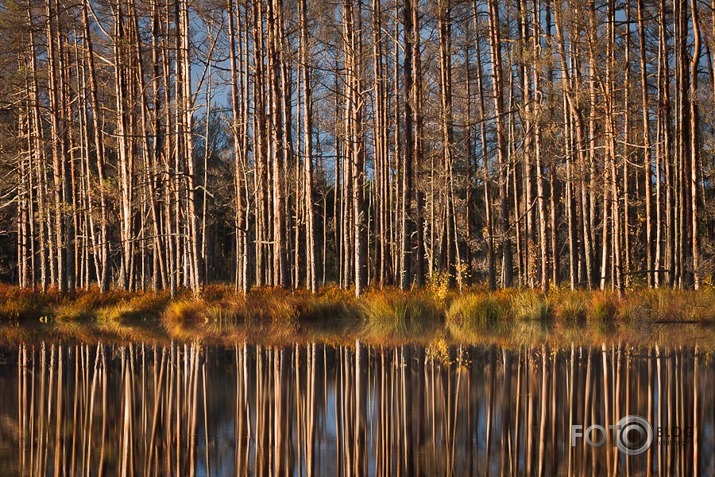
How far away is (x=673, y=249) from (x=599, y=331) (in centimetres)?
593

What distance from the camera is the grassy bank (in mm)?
15484

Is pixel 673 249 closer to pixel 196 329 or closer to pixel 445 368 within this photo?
pixel 196 329

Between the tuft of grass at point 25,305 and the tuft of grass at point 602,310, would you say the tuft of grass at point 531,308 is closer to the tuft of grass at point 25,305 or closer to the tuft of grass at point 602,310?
the tuft of grass at point 602,310

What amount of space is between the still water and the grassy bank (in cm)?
395

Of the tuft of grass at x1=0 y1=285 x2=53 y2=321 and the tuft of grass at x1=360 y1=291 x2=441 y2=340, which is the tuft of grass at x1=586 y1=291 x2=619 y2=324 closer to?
the tuft of grass at x1=360 y1=291 x2=441 y2=340

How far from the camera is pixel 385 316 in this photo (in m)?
17.8

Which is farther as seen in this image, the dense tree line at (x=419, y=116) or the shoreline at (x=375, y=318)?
the dense tree line at (x=419, y=116)

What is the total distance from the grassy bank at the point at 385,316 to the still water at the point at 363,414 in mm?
3951

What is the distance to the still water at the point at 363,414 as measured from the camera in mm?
5574

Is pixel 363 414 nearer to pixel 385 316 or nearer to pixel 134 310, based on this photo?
pixel 385 316

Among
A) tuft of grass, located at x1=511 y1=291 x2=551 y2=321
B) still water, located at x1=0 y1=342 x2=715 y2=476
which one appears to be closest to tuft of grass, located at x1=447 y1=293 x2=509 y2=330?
tuft of grass, located at x1=511 y1=291 x2=551 y2=321

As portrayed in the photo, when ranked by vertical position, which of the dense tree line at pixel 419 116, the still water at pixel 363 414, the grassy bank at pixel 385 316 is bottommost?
the grassy bank at pixel 385 316

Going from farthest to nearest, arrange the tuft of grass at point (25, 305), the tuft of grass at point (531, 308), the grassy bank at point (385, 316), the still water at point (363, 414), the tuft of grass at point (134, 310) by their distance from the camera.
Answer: the tuft of grass at point (25, 305), the tuft of grass at point (134, 310), the tuft of grass at point (531, 308), the grassy bank at point (385, 316), the still water at point (363, 414)

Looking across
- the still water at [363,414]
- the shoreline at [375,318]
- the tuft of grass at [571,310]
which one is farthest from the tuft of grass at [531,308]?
the still water at [363,414]
